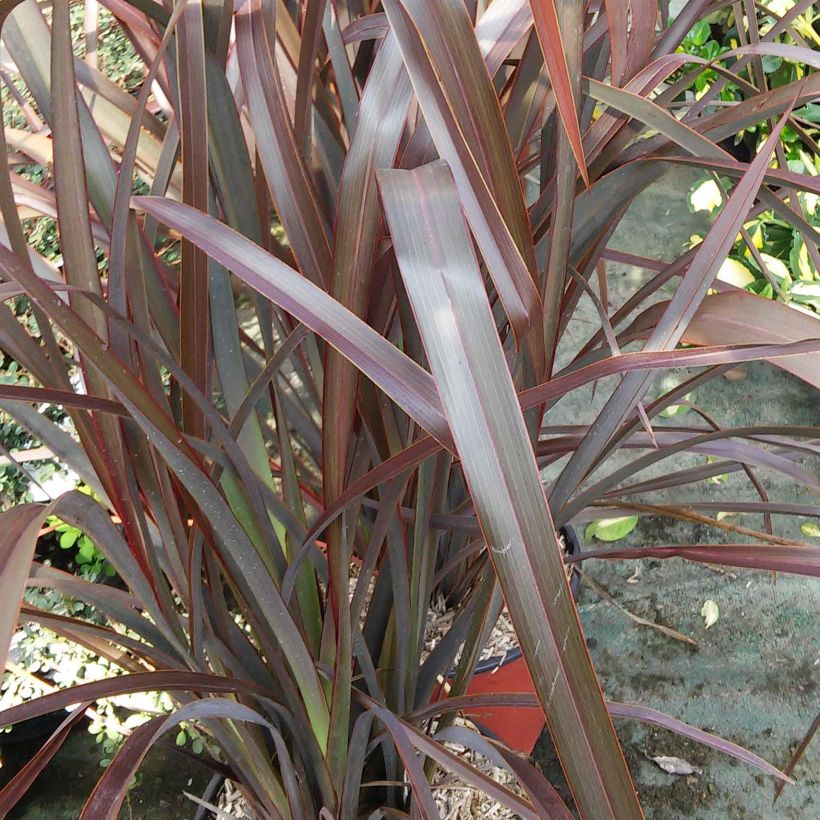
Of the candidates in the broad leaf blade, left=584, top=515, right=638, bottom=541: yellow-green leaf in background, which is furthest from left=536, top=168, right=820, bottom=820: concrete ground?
the broad leaf blade

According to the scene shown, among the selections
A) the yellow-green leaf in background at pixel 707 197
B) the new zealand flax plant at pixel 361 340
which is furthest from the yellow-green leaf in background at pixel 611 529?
the yellow-green leaf in background at pixel 707 197

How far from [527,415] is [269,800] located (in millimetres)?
397

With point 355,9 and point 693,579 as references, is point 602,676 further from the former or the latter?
point 355,9

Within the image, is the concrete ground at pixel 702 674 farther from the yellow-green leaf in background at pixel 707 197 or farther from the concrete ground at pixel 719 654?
the yellow-green leaf in background at pixel 707 197

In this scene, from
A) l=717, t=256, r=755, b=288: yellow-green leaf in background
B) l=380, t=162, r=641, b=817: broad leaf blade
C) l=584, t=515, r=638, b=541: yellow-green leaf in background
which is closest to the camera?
l=380, t=162, r=641, b=817: broad leaf blade

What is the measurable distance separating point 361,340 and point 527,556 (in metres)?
0.11

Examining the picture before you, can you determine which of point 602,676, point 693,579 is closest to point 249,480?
point 602,676

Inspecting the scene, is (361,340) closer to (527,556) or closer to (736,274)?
(527,556)

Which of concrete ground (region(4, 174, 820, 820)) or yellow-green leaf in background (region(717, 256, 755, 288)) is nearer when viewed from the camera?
concrete ground (region(4, 174, 820, 820))

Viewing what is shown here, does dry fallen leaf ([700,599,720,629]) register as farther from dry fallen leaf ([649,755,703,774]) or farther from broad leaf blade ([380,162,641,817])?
broad leaf blade ([380,162,641,817])

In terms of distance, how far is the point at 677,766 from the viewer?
3.76 ft

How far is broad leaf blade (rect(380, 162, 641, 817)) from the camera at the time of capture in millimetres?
271

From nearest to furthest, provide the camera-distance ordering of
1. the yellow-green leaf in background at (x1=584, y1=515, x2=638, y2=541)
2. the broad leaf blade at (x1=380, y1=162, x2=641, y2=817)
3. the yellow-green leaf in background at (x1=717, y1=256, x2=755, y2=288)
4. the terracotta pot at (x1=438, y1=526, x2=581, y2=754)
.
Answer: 1. the broad leaf blade at (x1=380, y1=162, x2=641, y2=817)
2. the terracotta pot at (x1=438, y1=526, x2=581, y2=754)
3. the yellow-green leaf in background at (x1=584, y1=515, x2=638, y2=541)
4. the yellow-green leaf in background at (x1=717, y1=256, x2=755, y2=288)

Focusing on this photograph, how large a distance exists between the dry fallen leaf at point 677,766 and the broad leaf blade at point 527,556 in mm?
987
